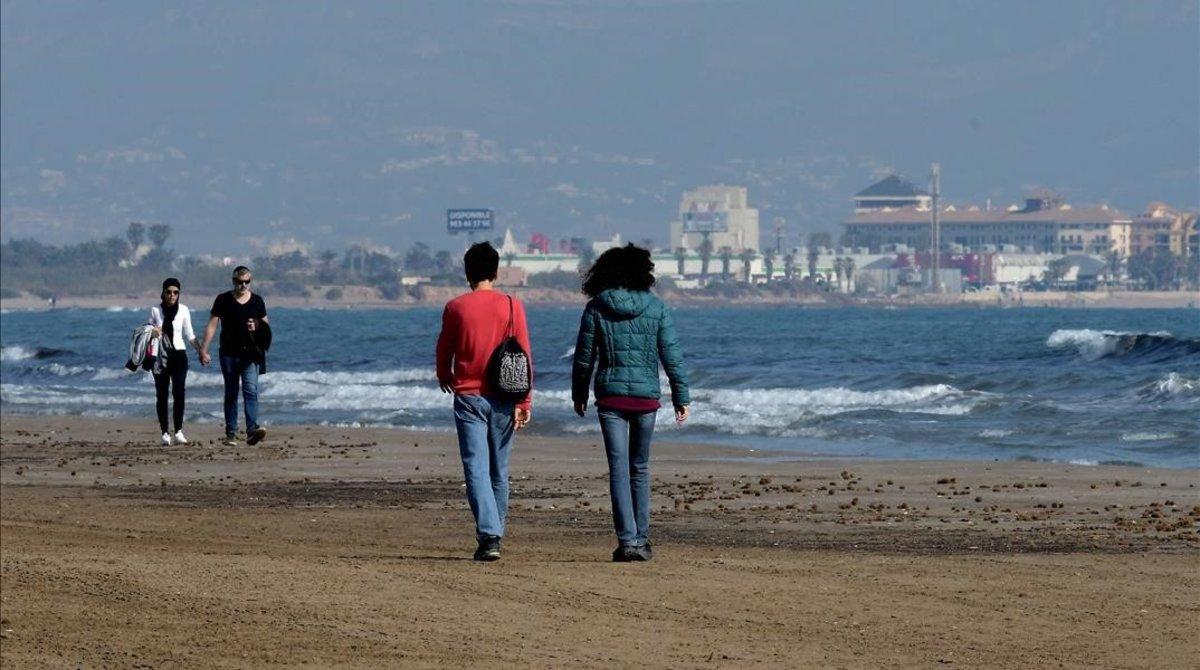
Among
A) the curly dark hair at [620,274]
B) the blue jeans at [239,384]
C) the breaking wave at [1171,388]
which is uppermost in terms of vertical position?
the curly dark hair at [620,274]

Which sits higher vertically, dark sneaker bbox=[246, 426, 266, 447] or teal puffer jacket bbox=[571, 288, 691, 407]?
teal puffer jacket bbox=[571, 288, 691, 407]

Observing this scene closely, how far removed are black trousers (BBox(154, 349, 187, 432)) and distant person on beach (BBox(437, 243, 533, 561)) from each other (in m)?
8.83

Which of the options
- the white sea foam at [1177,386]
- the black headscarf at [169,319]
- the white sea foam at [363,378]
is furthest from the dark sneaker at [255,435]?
Answer: the white sea foam at [363,378]

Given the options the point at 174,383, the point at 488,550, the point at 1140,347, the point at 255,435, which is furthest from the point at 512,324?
the point at 1140,347

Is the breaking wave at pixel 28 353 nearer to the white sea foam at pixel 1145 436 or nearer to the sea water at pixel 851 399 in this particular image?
the sea water at pixel 851 399

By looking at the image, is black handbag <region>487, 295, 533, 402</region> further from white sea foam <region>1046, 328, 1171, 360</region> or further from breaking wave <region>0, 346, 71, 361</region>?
breaking wave <region>0, 346, 71, 361</region>

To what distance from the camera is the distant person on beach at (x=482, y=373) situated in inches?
415

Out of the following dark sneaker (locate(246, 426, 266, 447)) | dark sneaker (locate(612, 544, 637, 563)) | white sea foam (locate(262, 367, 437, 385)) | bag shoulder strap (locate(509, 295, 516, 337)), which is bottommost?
white sea foam (locate(262, 367, 437, 385))

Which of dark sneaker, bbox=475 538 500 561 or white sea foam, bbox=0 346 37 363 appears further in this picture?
white sea foam, bbox=0 346 37 363

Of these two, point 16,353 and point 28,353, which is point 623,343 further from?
point 16,353

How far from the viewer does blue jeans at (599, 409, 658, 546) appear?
10586 mm

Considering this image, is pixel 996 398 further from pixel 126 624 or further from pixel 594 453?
pixel 126 624

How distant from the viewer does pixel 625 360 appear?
1052cm

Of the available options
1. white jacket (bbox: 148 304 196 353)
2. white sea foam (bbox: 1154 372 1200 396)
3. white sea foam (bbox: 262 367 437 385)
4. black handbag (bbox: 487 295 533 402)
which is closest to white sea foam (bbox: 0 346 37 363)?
white sea foam (bbox: 262 367 437 385)
